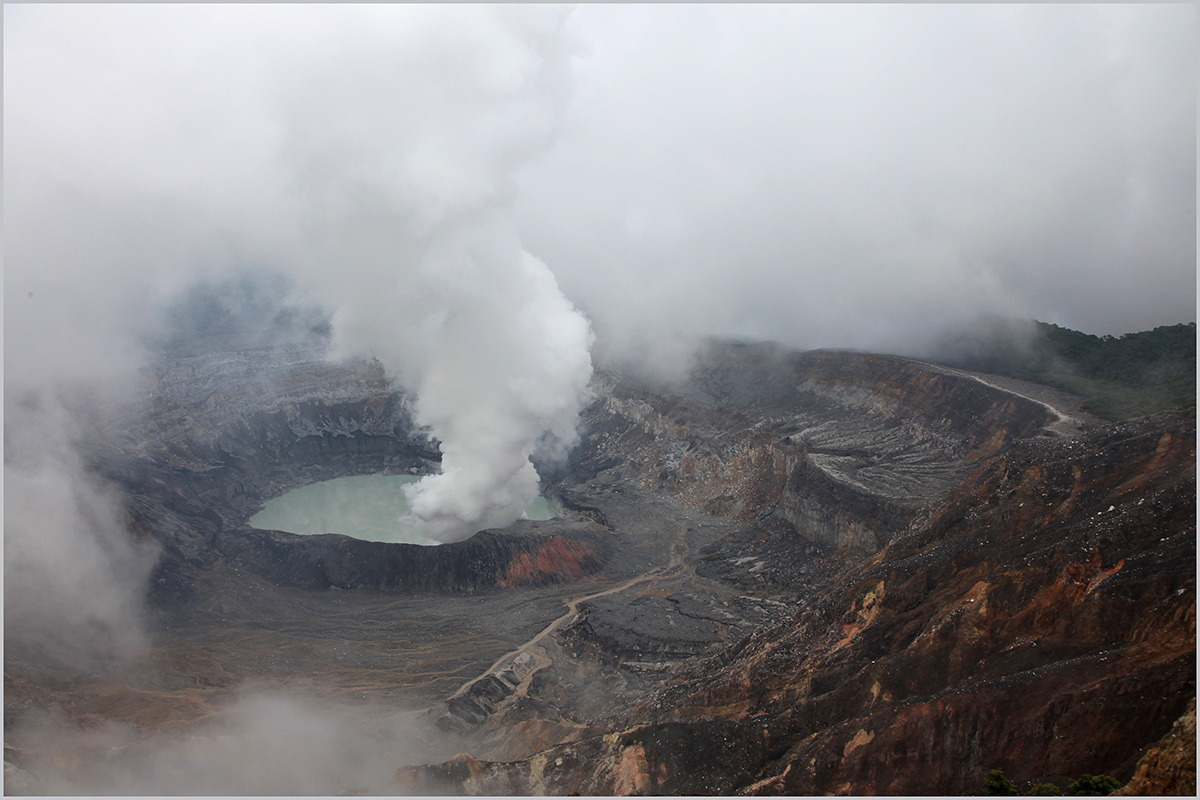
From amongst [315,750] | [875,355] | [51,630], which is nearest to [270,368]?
[51,630]

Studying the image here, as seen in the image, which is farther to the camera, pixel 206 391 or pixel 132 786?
pixel 206 391

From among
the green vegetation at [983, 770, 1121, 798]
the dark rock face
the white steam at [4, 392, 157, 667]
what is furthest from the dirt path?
the green vegetation at [983, 770, 1121, 798]

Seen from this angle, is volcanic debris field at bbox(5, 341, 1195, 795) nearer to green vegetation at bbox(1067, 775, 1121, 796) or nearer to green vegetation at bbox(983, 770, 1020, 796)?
green vegetation at bbox(1067, 775, 1121, 796)

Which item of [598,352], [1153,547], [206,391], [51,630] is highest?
[598,352]

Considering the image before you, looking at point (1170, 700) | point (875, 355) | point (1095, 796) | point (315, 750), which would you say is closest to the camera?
point (1095, 796)

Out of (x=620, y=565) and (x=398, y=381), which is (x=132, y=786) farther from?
(x=398, y=381)

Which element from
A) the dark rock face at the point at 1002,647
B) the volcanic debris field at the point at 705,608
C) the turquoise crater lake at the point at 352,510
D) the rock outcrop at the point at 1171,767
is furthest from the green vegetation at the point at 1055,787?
the turquoise crater lake at the point at 352,510

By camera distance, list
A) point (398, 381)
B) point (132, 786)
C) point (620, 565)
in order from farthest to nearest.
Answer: point (398, 381), point (620, 565), point (132, 786)

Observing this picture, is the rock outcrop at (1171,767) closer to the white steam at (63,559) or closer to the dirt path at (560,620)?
the dirt path at (560,620)
